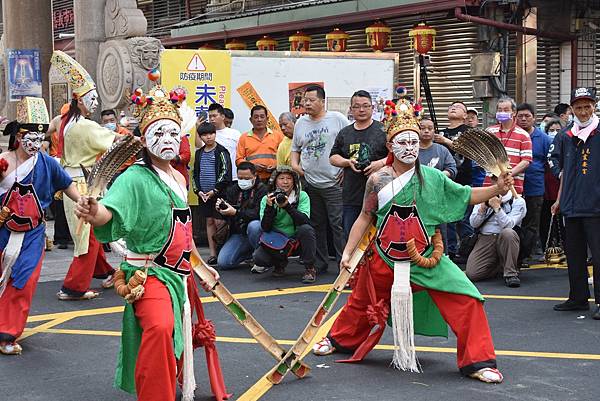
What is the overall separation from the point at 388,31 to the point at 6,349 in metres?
10.1

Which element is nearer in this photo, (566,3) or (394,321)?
(394,321)

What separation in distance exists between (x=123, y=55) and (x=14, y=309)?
6.31 meters

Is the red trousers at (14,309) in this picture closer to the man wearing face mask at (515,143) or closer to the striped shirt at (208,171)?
the striped shirt at (208,171)

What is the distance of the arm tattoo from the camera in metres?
6.25

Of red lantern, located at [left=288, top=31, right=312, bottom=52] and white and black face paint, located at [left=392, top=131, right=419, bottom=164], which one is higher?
red lantern, located at [left=288, top=31, right=312, bottom=52]

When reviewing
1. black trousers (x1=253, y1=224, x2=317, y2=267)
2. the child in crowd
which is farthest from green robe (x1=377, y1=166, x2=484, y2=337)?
the child in crowd

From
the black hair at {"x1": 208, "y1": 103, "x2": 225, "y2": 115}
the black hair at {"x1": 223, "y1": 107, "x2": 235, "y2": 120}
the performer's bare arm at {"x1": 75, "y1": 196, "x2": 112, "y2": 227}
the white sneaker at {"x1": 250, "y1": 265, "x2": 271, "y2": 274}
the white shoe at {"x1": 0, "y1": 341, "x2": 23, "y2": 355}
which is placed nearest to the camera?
the performer's bare arm at {"x1": 75, "y1": 196, "x2": 112, "y2": 227}

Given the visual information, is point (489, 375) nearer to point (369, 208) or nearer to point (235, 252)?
point (369, 208)

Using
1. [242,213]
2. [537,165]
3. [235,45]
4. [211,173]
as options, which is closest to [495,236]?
[537,165]

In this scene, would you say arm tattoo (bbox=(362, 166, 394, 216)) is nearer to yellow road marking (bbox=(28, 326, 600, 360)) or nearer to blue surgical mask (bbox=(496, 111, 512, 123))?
yellow road marking (bbox=(28, 326, 600, 360))

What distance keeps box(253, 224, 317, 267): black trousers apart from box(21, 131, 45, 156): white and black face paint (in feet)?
9.94

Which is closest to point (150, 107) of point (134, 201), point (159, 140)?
point (159, 140)

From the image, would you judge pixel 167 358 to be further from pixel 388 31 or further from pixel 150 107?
pixel 388 31

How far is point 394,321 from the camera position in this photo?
6117mm
